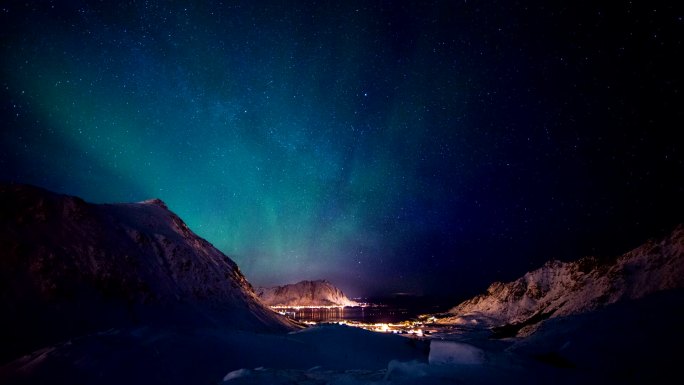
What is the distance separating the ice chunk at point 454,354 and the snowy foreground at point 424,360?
1.3 inches

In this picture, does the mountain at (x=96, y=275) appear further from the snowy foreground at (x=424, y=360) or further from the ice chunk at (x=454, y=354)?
the ice chunk at (x=454, y=354)

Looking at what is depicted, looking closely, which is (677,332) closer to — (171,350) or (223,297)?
(171,350)

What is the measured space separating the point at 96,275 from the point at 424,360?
90.4 ft

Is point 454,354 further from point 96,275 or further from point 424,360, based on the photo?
point 96,275

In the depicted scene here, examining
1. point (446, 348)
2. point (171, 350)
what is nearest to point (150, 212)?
point (171, 350)

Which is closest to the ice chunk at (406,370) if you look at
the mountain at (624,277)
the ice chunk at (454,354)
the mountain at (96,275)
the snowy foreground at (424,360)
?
the snowy foreground at (424,360)

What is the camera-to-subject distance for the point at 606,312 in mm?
13664

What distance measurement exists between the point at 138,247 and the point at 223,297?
10951 millimetres

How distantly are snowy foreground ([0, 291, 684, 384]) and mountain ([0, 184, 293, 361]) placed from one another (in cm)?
992

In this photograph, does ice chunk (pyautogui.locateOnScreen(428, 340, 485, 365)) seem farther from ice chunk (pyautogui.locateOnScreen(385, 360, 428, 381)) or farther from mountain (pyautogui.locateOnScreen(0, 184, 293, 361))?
mountain (pyautogui.locateOnScreen(0, 184, 293, 361))

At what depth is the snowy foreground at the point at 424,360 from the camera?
29.8 feet

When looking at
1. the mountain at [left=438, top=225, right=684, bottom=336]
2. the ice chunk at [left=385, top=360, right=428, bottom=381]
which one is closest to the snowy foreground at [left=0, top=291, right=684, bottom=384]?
the ice chunk at [left=385, top=360, right=428, bottom=381]

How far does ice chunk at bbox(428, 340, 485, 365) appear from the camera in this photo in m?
10.3

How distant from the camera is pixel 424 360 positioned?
48.3 feet
